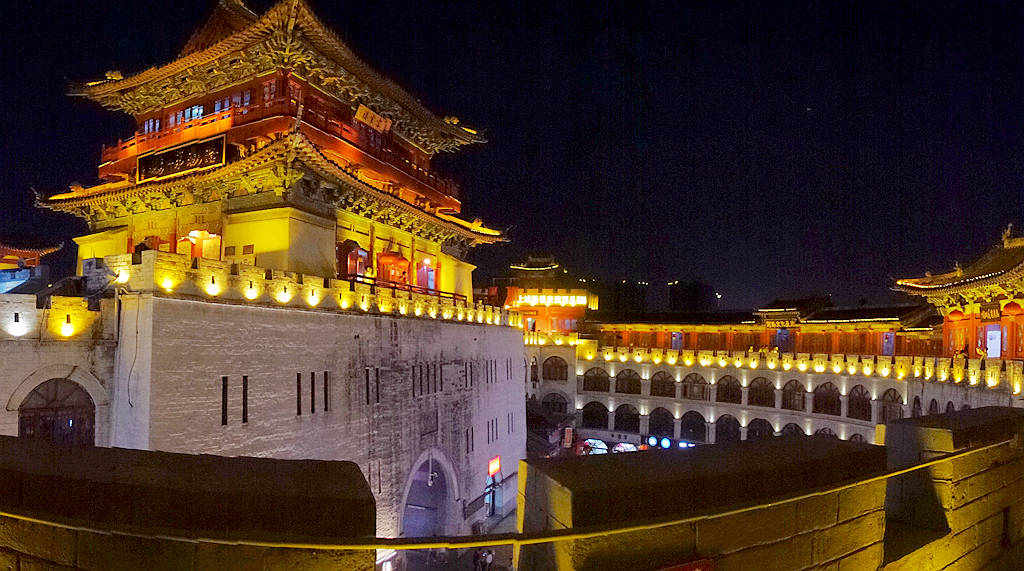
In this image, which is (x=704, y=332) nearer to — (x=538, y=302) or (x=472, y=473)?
(x=538, y=302)

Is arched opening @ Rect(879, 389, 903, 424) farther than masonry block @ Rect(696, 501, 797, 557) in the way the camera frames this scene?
Yes

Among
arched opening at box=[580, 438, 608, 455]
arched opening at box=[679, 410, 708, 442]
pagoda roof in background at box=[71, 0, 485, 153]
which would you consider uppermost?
pagoda roof in background at box=[71, 0, 485, 153]

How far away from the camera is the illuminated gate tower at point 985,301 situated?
26781 millimetres

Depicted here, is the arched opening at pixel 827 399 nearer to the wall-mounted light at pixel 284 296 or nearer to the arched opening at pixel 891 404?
the arched opening at pixel 891 404

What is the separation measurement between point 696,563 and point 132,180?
1066 inches

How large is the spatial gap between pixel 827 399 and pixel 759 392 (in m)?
4.66

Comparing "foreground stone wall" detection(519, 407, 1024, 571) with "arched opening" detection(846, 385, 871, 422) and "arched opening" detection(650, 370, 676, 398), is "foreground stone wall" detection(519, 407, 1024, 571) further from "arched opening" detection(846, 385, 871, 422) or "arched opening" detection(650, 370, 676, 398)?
"arched opening" detection(650, 370, 676, 398)

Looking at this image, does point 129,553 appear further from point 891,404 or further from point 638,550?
point 891,404

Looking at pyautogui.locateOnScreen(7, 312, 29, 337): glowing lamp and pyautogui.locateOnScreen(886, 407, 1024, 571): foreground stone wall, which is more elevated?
pyautogui.locateOnScreen(7, 312, 29, 337): glowing lamp

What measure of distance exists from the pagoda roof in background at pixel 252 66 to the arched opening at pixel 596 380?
28.3 meters

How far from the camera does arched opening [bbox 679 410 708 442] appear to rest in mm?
44750

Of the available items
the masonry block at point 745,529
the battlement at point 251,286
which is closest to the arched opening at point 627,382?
the battlement at point 251,286

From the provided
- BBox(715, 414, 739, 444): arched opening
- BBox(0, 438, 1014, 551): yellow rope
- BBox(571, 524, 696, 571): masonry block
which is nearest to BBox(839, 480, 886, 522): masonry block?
BBox(0, 438, 1014, 551): yellow rope

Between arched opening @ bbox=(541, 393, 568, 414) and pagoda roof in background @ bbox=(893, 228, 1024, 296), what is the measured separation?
84.1 ft
